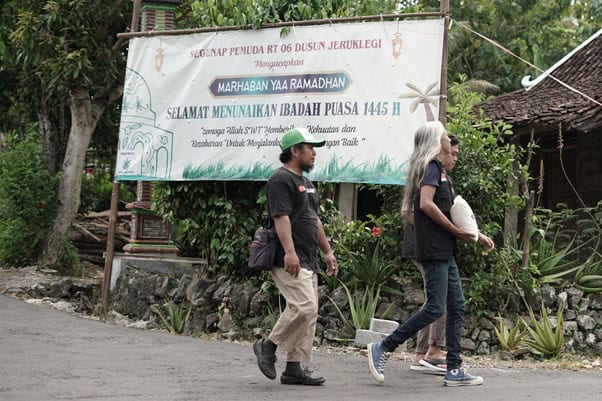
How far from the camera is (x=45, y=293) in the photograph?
1344 cm

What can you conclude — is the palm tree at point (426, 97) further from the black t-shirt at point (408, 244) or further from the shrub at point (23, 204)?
the shrub at point (23, 204)

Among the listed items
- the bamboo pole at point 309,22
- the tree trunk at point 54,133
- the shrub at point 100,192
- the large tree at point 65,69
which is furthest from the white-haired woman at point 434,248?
the shrub at point 100,192

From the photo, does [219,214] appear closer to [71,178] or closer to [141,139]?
[141,139]

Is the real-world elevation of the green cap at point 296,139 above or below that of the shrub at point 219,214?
above

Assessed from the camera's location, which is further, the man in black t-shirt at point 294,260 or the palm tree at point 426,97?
the palm tree at point 426,97

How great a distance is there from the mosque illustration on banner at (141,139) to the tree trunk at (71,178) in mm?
5405

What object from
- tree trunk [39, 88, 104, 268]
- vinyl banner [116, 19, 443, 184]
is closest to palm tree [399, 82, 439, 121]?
vinyl banner [116, 19, 443, 184]

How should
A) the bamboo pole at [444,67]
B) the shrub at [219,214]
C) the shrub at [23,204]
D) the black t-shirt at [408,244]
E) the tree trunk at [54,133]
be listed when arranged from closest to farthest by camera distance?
the black t-shirt at [408,244]
the bamboo pole at [444,67]
the shrub at [219,214]
the shrub at [23,204]
the tree trunk at [54,133]

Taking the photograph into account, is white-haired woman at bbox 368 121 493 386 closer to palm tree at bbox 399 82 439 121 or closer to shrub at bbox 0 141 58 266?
palm tree at bbox 399 82 439 121

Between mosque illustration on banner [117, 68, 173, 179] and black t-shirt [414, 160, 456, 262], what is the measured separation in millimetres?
4505

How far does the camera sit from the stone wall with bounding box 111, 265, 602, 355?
945 cm

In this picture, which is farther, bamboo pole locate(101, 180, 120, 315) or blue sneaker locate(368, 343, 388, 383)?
bamboo pole locate(101, 180, 120, 315)

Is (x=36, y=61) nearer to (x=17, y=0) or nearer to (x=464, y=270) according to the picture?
(x=17, y=0)

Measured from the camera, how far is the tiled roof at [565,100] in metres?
11.4
